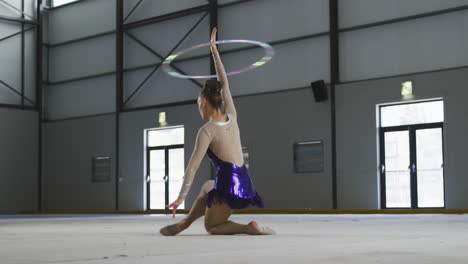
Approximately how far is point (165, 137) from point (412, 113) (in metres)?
8.76

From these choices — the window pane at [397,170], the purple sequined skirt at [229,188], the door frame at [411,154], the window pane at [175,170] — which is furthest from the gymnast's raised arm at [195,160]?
the window pane at [175,170]

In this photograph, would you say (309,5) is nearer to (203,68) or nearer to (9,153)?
(203,68)

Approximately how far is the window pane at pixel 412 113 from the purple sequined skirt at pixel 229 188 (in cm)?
1262

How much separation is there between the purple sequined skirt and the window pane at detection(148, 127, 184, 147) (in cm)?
1748

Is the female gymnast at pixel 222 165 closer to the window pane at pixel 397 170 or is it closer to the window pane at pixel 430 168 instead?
the window pane at pixel 430 168

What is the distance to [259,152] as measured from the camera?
21219 millimetres

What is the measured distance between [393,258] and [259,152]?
57.3ft

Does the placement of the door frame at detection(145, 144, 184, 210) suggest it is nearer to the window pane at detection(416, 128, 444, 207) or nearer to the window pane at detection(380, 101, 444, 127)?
the window pane at detection(380, 101, 444, 127)

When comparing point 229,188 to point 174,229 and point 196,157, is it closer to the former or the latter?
point 196,157

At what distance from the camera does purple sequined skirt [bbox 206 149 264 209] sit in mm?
6000

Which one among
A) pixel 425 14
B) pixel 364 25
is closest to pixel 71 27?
pixel 364 25

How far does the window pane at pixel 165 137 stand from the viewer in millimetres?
23691

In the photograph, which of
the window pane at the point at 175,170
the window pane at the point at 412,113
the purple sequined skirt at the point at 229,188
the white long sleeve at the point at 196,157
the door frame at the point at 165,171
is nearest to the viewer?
the white long sleeve at the point at 196,157

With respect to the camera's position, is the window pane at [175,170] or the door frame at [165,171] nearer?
the window pane at [175,170]
